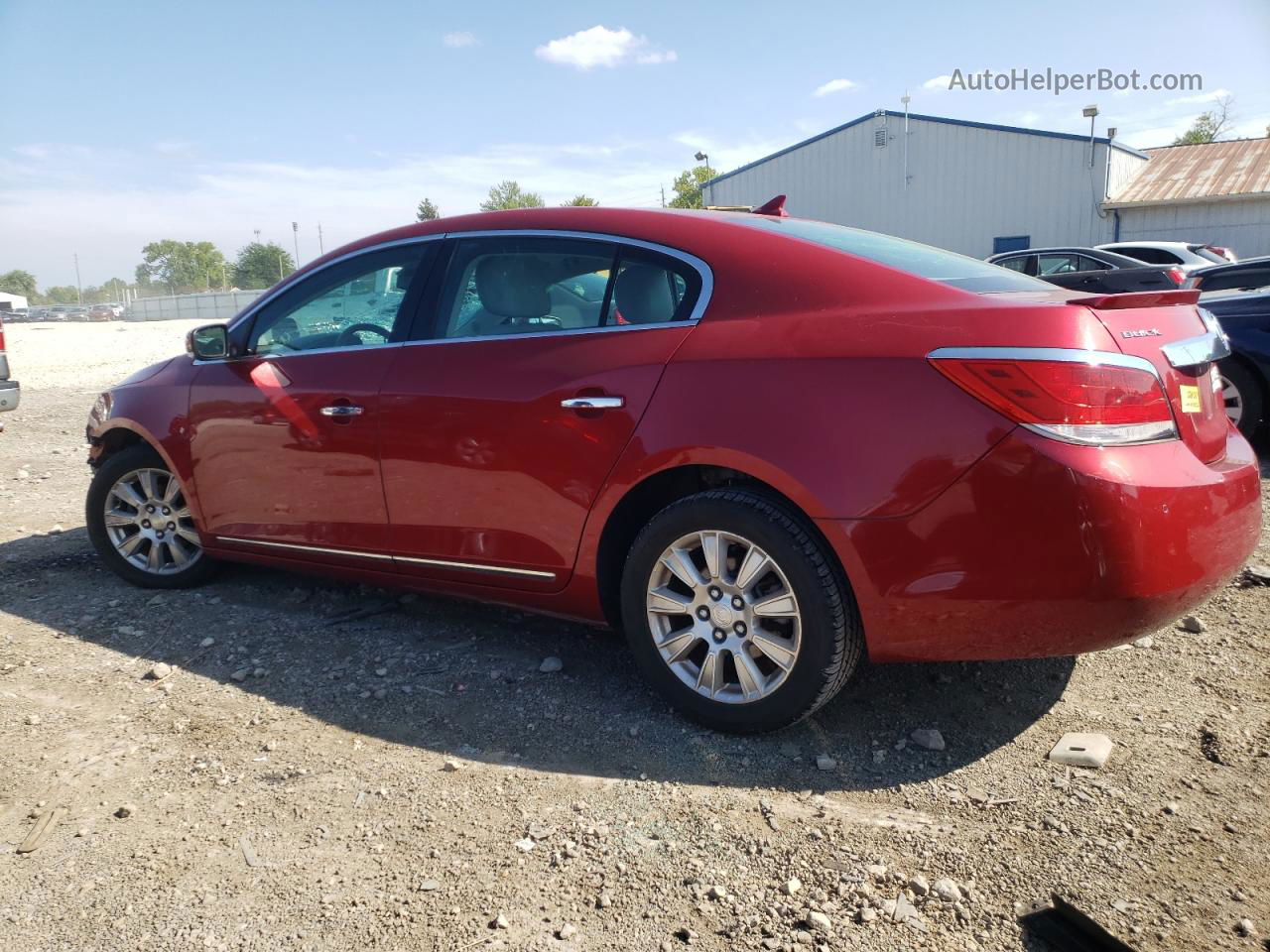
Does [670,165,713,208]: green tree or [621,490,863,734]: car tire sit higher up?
[670,165,713,208]: green tree

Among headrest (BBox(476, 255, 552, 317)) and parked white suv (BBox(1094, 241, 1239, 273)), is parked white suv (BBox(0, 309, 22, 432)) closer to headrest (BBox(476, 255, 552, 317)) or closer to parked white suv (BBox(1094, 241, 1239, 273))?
headrest (BBox(476, 255, 552, 317))

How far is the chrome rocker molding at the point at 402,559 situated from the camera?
342 cm

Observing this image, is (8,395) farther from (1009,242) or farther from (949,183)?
(949,183)

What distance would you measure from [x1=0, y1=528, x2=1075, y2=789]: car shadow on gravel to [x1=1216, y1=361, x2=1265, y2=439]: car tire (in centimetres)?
404

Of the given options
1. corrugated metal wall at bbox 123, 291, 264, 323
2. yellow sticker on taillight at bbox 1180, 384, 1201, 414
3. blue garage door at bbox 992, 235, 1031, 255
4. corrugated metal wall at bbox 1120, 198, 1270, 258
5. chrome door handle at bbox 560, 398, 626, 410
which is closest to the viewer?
yellow sticker on taillight at bbox 1180, 384, 1201, 414

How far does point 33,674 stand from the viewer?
3.71m

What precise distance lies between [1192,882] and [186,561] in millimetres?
4214

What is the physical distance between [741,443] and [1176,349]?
123 centimetres

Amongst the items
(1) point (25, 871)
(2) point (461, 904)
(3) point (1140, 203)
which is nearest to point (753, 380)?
(2) point (461, 904)

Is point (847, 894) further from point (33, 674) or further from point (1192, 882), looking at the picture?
point (33, 674)

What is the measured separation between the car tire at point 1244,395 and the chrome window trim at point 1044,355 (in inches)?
185

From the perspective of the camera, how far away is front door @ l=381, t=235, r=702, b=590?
10.2 feet

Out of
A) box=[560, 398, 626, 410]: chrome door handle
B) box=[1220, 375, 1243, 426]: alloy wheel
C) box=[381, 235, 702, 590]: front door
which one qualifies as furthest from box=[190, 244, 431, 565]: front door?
box=[1220, 375, 1243, 426]: alloy wheel

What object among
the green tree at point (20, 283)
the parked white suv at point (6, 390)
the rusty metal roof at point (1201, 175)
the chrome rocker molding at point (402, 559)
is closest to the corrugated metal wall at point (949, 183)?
the rusty metal roof at point (1201, 175)
